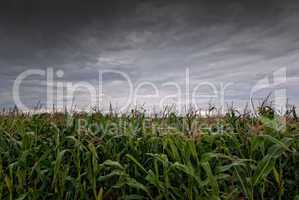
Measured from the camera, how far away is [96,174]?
3.06 m

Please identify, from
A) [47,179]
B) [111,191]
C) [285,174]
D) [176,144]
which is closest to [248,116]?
[285,174]

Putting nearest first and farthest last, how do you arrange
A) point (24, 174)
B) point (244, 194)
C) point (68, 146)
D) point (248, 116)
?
point (244, 194)
point (24, 174)
point (68, 146)
point (248, 116)

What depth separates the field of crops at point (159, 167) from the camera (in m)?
2.72

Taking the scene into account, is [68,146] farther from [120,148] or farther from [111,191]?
[111,191]

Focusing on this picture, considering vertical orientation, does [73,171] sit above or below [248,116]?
below

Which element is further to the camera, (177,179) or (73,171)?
(73,171)

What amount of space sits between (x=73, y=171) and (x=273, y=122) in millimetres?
2473

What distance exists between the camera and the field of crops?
272 centimetres

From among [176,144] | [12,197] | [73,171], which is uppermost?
[176,144]

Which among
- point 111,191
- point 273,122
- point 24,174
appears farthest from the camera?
point 273,122

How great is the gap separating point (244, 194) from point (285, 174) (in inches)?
29.4

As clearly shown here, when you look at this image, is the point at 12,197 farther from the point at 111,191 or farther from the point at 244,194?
the point at 244,194

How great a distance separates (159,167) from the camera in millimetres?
3250

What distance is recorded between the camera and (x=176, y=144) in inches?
126
